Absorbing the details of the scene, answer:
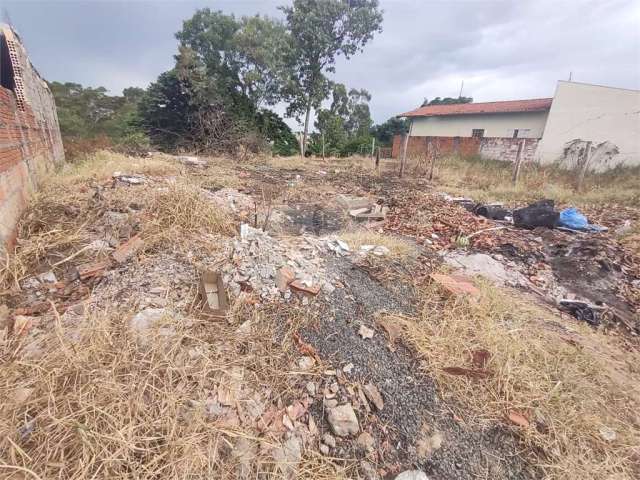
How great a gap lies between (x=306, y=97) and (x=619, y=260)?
1615 cm

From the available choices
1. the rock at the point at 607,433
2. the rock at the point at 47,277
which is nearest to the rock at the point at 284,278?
the rock at the point at 47,277

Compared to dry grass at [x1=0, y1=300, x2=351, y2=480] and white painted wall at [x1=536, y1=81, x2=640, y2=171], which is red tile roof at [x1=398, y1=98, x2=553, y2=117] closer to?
white painted wall at [x1=536, y1=81, x2=640, y2=171]

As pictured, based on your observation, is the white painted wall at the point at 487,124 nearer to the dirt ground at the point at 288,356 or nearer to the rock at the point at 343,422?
the dirt ground at the point at 288,356

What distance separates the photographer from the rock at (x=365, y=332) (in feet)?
7.11

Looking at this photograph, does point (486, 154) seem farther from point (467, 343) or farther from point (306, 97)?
point (467, 343)

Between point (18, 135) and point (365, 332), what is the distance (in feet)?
16.7

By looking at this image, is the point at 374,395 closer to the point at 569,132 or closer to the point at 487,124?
the point at 569,132

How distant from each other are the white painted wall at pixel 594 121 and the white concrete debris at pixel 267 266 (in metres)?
13.4

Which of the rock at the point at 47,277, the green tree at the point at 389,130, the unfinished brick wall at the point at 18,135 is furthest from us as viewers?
the green tree at the point at 389,130

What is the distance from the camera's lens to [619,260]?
12.5ft

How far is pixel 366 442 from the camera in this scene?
5.12 ft

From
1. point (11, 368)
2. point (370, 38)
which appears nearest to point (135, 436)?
point (11, 368)

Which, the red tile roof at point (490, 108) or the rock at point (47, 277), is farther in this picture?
the red tile roof at point (490, 108)

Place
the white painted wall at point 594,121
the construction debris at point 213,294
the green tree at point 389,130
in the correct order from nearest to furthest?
the construction debris at point 213,294 → the white painted wall at point 594,121 → the green tree at point 389,130
